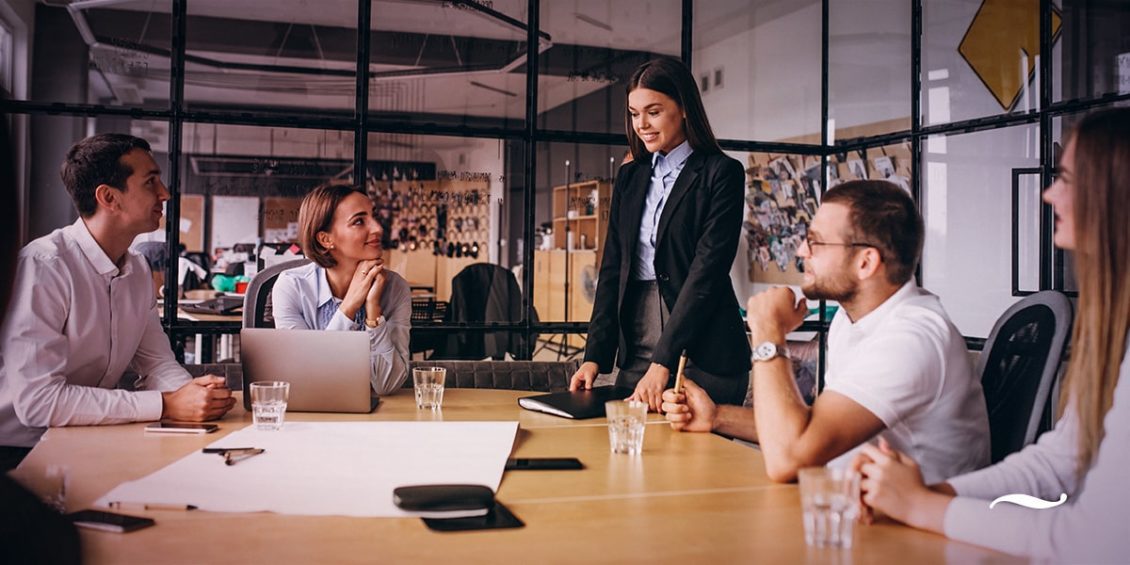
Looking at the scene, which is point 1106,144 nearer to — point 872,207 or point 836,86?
point 872,207

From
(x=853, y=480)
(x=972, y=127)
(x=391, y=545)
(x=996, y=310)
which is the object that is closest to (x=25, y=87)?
(x=391, y=545)

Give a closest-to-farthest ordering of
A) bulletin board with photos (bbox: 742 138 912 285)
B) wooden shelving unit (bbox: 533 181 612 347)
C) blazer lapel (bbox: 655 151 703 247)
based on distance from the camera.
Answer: blazer lapel (bbox: 655 151 703 247) → wooden shelving unit (bbox: 533 181 612 347) → bulletin board with photos (bbox: 742 138 912 285)

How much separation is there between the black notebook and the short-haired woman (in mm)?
473

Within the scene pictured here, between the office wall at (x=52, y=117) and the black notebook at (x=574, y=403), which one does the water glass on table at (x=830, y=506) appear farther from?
the office wall at (x=52, y=117)

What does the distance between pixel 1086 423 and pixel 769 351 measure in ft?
1.83

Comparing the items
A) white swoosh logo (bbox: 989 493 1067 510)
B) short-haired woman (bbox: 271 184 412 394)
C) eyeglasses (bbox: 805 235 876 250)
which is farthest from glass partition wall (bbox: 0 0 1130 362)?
white swoosh logo (bbox: 989 493 1067 510)

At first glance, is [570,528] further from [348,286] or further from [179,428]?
[348,286]

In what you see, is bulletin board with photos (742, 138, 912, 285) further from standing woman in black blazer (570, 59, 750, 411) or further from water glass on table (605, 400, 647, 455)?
water glass on table (605, 400, 647, 455)

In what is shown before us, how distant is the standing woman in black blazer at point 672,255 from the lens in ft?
8.22

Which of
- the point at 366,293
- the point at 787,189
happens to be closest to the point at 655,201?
the point at 366,293

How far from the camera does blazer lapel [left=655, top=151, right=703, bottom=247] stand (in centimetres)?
259

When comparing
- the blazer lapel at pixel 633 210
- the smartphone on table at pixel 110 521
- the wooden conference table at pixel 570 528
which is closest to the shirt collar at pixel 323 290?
the blazer lapel at pixel 633 210

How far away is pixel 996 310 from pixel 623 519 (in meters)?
3.63

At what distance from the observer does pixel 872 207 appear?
170cm
